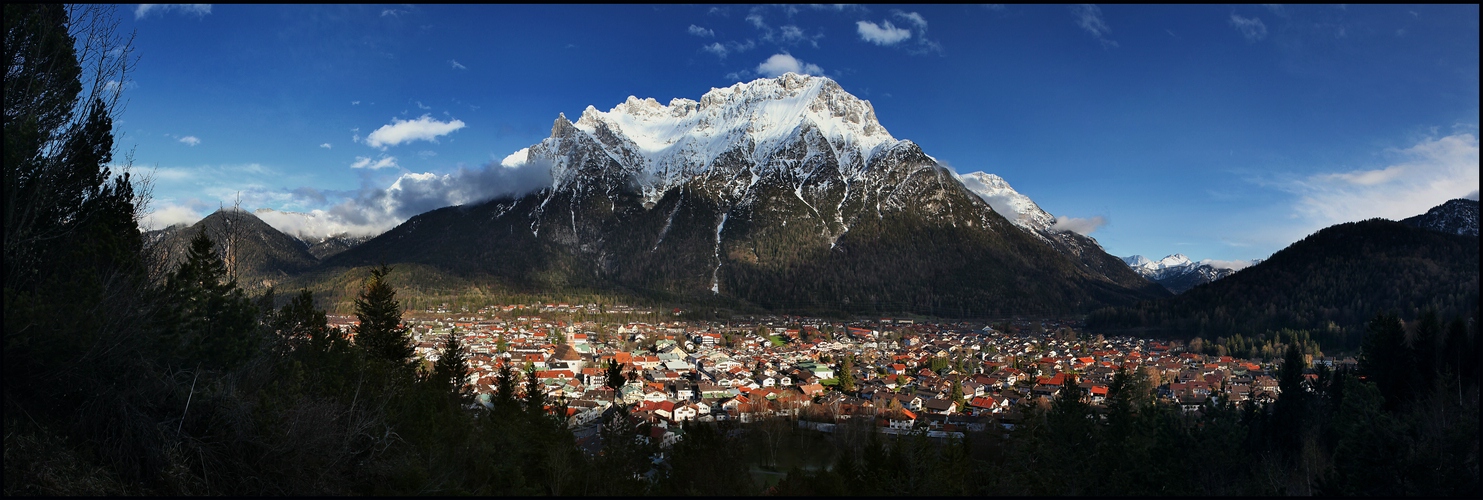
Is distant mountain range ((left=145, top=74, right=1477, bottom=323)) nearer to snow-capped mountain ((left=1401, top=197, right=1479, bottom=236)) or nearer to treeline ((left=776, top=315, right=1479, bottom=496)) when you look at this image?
snow-capped mountain ((left=1401, top=197, right=1479, bottom=236))

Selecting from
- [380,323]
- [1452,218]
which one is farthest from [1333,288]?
[380,323]

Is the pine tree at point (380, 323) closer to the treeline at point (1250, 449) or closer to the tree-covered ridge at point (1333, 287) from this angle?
the treeline at point (1250, 449)

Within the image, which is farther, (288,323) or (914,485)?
(288,323)

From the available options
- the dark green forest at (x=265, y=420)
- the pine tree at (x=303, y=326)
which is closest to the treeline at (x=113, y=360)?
the dark green forest at (x=265, y=420)

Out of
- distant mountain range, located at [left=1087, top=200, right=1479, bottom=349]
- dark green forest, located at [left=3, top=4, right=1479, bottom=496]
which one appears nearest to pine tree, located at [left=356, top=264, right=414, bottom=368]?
dark green forest, located at [left=3, top=4, right=1479, bottom=496]

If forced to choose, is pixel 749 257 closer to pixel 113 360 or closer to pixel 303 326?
pixel 303 326

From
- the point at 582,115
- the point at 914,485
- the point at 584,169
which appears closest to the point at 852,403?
the point at 914,485

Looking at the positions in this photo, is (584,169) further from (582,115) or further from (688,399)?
(688,399)

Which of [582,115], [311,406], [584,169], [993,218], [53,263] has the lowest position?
[311,406]
